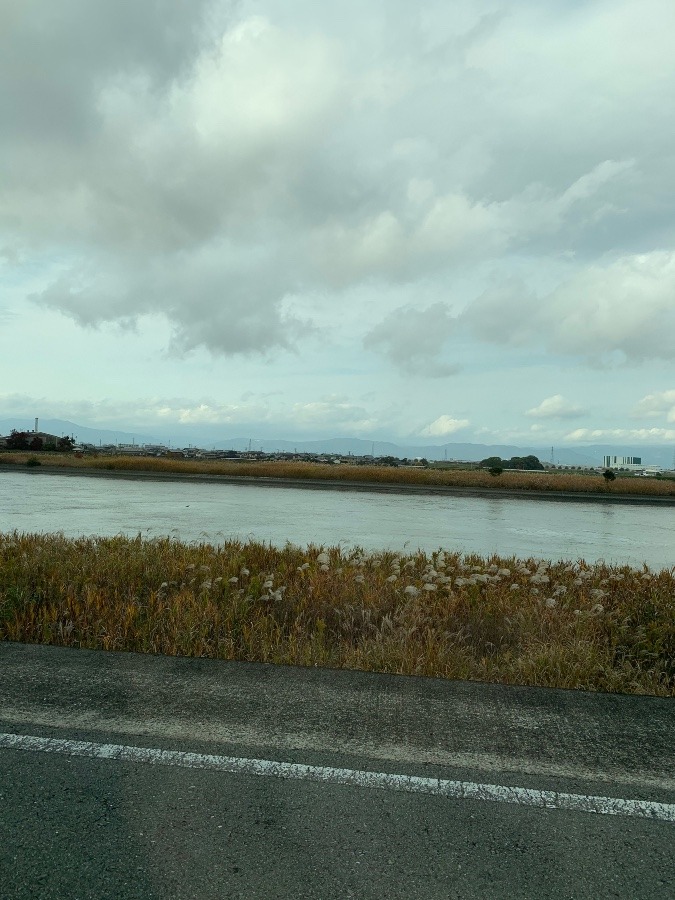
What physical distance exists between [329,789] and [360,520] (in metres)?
13.6

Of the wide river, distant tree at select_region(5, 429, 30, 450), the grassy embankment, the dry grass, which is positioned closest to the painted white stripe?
the dry grass

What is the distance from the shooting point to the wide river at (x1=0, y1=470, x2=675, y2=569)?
12766 mm

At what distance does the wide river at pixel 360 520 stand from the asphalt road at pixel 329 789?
6921mm

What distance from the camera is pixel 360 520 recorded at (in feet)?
55.0

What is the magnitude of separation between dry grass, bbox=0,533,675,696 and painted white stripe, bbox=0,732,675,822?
6.10ft

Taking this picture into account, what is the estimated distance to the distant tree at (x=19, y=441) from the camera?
59.5 metres

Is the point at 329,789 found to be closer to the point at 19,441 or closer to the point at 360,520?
the point at 360,520

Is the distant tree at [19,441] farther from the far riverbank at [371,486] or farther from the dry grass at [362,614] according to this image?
the dry grass at [362,614]

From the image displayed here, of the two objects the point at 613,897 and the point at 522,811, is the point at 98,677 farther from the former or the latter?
the point at 613,897

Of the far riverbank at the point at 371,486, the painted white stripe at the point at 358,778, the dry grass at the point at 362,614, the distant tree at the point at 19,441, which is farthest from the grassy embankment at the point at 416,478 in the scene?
the painted white stripe at the point at 358,778

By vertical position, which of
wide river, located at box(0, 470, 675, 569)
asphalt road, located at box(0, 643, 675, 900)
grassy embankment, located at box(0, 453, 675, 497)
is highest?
grassy embankment, located at box(0, 453, 675, 497)

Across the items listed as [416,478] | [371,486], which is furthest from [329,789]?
[416,478]

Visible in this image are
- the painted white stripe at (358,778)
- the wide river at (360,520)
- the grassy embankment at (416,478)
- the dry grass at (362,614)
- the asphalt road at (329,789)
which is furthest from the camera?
the grassy embankment at (416,478)

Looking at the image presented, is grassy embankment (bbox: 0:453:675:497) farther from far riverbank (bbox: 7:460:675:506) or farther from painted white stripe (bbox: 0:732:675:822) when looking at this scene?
painted white stripe (bbox: 0:732:675:822)
